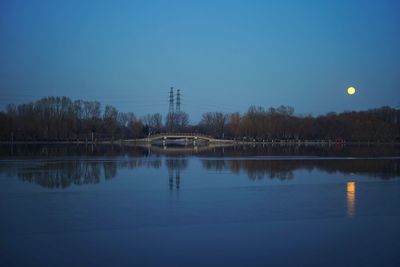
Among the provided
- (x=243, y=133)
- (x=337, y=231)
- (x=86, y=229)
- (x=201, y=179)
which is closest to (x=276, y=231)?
(x=337, y=231)

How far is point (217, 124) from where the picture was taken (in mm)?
121188

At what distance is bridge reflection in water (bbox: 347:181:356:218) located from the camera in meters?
11.3

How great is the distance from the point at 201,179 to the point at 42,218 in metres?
9.14

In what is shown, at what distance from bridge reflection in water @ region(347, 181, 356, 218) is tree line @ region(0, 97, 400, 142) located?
7544cm

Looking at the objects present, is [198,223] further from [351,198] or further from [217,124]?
[217,124]

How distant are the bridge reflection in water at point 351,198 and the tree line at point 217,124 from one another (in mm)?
75442

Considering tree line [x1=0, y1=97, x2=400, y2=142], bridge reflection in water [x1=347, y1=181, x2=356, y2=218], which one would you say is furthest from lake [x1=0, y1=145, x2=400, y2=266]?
tree line [x1=0, y1=97, x2=400, y2=142]

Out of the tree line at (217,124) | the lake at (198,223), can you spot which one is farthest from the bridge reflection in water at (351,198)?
the tree line at (217,124)

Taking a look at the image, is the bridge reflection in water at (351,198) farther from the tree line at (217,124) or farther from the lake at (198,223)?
the tree line at (217,124)

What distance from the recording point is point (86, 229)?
9.30 m

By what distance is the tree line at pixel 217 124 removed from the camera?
88312 mm

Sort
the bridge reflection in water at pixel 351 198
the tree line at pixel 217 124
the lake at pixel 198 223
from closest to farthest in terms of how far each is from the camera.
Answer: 1. the lake at pixel 198 223
2. the bridge reflection in water at pixel 351 198
3. the tree line at pixel 217 124

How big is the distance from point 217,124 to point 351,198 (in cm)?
10773

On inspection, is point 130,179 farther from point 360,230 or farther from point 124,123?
point 124,123
